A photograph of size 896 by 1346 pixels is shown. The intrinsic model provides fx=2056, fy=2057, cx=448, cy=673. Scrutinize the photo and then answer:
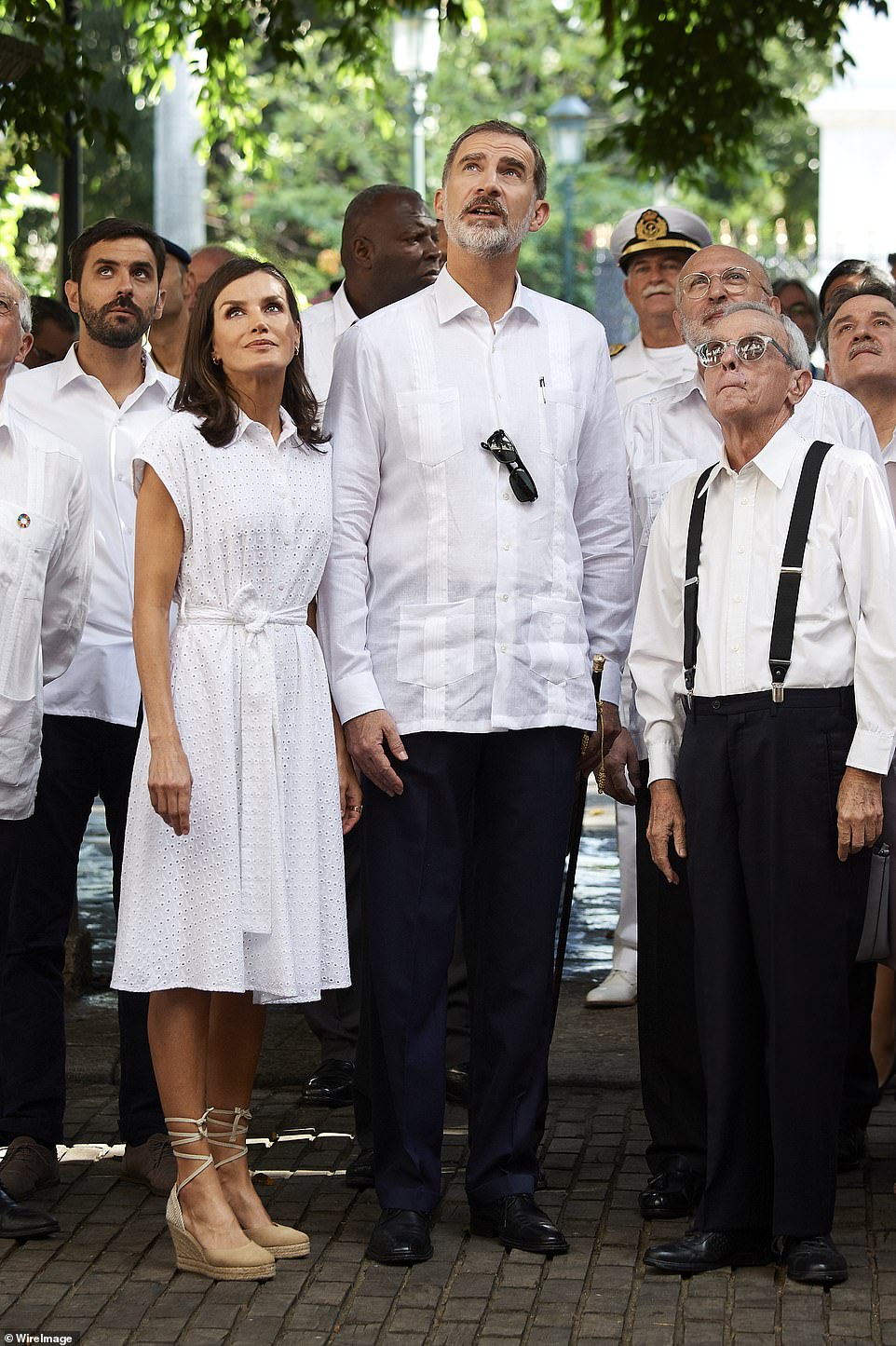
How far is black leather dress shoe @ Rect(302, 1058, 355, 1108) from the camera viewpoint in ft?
20.4

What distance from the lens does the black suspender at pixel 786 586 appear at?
462 cm

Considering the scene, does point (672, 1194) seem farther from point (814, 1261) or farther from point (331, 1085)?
point (331, 1085)

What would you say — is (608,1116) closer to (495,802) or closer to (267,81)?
(495,802)

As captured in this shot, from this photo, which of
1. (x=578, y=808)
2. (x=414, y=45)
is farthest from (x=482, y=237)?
(x=414, y=45)

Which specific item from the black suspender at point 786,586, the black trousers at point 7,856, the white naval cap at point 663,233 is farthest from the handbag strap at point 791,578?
the white naval cap at point 663,233

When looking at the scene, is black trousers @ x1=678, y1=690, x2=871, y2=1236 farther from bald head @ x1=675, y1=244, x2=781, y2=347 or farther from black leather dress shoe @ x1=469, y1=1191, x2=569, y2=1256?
bald head @ x1=675, y1=244, x2=781, y2=347

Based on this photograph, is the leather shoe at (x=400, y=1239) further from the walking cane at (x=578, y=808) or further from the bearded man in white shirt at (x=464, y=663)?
the walking cane at (x=578, y=808)

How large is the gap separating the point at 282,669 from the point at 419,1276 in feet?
4.69

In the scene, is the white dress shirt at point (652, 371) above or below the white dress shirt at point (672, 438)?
above

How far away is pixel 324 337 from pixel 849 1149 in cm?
289

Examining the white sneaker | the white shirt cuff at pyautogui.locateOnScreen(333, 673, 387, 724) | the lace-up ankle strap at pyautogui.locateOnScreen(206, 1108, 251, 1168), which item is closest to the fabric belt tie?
the white shirt cuff at pyautogui.locateOnScreen(333, 673, 387, 724)

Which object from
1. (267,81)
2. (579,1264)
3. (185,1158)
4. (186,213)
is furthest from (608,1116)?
(267,81)

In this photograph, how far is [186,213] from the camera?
15.7m

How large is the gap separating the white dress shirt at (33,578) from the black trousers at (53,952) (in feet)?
0.95
